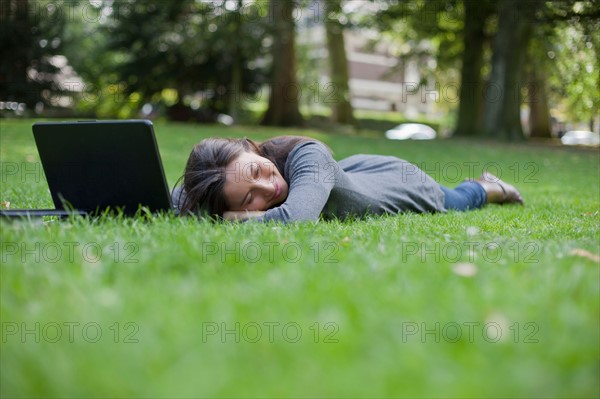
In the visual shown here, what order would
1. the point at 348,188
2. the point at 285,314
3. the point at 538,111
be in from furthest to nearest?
the point at 538,111
the point at 348,188
the point at 285,314

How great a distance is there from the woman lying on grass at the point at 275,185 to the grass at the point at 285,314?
64cm

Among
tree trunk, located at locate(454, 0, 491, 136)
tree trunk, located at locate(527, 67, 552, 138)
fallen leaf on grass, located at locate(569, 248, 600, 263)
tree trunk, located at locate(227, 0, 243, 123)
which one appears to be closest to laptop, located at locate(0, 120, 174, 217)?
fallen leaf on grass, located at locate(569, 248, 600, 263)

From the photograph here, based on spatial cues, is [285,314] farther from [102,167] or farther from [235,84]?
[235,84]

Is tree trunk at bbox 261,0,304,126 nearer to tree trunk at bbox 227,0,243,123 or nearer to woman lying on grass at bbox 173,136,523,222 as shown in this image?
tree trunk at bbox 227,0,243,123

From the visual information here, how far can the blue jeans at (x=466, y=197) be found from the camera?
5.49 m

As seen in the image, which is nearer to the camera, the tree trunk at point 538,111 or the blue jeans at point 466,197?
the blue jeans at point 466,197

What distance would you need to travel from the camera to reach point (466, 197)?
560cm

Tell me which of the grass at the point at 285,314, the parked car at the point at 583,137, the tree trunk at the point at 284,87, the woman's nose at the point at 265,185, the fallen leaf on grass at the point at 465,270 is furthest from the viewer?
the parked car at the point at 583,137

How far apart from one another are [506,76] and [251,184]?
1924 centimetres

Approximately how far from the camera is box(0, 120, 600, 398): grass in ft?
4.60

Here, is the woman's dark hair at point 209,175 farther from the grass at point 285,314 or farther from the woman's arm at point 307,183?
the grass at point 285,314

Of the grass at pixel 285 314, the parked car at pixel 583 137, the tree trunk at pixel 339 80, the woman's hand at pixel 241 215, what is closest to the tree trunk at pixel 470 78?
the tree trunk at pixel 339 80

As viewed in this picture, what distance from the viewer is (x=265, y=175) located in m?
3.90

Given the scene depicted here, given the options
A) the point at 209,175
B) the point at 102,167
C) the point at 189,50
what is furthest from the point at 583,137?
the point at 102,167
